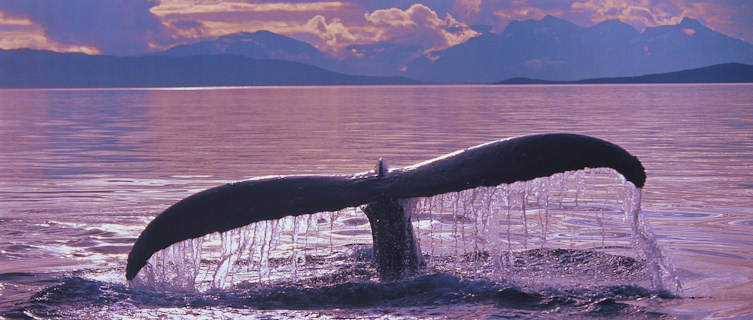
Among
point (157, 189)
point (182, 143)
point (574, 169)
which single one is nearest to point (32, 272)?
point (574, 169)

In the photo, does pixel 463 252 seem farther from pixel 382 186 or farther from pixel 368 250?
pixel 382 186

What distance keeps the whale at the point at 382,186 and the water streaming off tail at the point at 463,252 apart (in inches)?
3.9

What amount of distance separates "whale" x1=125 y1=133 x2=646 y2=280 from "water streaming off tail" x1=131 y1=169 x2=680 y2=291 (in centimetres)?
10

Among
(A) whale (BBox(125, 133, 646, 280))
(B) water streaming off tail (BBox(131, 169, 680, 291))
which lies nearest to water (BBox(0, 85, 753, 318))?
(B) water streaming off tail (BBox(131, 169, 680, 291))

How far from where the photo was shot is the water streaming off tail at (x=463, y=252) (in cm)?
548

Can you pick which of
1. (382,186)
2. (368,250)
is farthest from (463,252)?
(382,186)

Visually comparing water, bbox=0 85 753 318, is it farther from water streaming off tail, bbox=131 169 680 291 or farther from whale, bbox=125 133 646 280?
whale, bbox=125 133 646 280

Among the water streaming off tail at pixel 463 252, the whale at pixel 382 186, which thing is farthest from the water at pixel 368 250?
the whale at pixel 382 186

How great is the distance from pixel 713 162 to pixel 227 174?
365 inches

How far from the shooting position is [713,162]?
17422mm

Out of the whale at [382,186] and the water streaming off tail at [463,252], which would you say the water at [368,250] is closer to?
the water streaming off tail at [463,252]

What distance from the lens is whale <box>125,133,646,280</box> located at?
4.93 m

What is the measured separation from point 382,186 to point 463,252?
2.81 metres

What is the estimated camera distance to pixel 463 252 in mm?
8188
